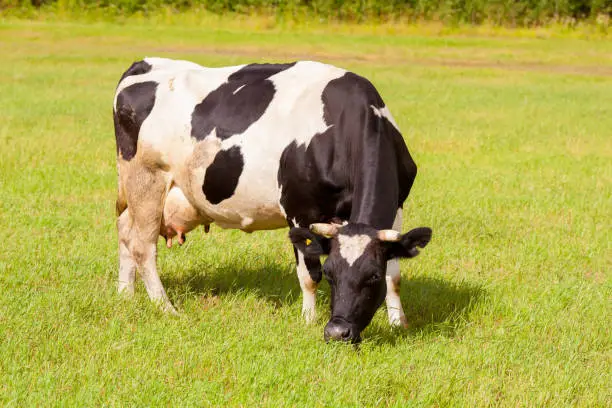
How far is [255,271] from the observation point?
29.2 feet

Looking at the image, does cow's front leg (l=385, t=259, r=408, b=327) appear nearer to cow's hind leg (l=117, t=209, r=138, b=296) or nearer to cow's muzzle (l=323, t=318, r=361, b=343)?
cow's muzzle (l=323, t=318, r=361, b=343)

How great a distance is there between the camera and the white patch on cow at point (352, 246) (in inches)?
243

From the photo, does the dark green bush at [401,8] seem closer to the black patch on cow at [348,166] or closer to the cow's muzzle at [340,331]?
the black patch on cow at [348,166]

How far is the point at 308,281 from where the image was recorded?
7.45 meters

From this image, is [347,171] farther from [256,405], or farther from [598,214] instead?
[598,214]

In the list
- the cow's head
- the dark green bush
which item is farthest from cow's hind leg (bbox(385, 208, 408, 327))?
the dark green bush

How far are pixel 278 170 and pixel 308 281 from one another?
36.9 inches

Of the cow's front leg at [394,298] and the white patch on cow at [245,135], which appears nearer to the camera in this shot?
the white patch on cow at [245,135]

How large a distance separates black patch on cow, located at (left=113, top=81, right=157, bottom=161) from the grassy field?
1.21 metres

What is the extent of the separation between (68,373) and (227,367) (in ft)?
3.38

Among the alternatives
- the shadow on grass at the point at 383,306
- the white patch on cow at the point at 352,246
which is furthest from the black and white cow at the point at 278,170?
the shadow on grass at the point at 383,306

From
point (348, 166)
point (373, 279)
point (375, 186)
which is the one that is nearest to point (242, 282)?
point (348, 166)

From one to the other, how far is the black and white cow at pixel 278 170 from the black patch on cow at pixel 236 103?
0.01 m

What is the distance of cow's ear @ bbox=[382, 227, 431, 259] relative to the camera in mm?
6258
